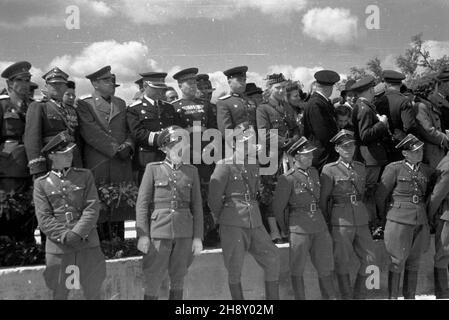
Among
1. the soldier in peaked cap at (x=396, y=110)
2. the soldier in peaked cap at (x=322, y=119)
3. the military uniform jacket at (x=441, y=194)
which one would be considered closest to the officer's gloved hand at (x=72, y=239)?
the soldier in peaked cap at (x=322, y=119)

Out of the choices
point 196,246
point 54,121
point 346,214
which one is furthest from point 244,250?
point 54,121

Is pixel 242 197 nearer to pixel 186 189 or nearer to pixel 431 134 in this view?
pixel 186 189

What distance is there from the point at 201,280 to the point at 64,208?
1.65 m

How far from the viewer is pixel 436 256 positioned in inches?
241

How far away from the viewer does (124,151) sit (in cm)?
593

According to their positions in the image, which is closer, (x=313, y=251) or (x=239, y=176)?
(x=239, y=176)

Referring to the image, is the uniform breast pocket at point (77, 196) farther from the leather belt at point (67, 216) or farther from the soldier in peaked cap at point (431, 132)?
the soldier in peaked cap at point (431, 132)

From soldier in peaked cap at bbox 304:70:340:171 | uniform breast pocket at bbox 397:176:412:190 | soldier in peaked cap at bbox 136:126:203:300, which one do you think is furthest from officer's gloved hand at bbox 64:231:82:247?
uniform breast pocket at bbox 397:176:412:190

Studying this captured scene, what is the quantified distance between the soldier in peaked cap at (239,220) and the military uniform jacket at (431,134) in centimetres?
214

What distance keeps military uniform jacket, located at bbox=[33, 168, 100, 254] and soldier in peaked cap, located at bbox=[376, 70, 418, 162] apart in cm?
338

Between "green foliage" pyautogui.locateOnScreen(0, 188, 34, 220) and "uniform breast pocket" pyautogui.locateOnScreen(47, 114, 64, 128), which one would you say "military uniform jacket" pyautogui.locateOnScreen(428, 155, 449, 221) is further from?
"green foliage" pyautogui.locateOnScreen(0, 188, 34, 220)

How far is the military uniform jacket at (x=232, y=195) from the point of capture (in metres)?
5.40

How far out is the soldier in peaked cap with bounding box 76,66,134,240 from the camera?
19.2ft
